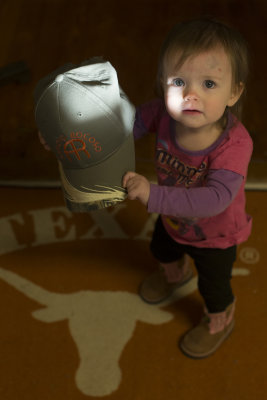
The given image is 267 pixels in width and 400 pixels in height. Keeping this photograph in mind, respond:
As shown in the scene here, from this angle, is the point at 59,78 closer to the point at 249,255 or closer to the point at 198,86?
the point at 198,86

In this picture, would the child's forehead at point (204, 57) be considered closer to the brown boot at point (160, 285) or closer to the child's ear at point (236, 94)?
the child's ear at point (236, 94)

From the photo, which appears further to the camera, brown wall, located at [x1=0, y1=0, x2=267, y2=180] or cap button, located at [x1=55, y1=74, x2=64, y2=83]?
brown wall, located at [x1=0, y1=0, x2=267, y2=180]

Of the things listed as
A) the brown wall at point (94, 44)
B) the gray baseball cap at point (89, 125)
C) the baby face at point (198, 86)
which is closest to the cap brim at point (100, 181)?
the gray baseball cap at point (89, 125)

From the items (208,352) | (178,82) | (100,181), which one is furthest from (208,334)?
(178,82)

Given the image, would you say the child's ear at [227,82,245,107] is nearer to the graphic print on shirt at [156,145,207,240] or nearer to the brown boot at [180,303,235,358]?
the graphic print on shirt at [156,145,207,240]

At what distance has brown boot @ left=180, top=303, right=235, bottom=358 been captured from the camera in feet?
3.64

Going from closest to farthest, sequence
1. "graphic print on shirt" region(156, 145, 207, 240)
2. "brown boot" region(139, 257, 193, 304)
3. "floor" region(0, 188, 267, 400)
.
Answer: "graphic print on shirt" region(156, 145, 207, 240)
"floor" region(0, 188, 267, 400)
"brown boot" region(139, 257, 193, 304)

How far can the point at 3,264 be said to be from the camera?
1.30 m

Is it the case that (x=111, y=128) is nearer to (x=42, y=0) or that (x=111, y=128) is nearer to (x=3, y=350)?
(x=3, y=350)

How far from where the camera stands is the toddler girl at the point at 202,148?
715mm

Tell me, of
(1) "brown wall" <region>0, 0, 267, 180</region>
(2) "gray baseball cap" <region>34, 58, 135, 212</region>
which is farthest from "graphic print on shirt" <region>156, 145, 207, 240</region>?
(1) "brown wall" <region>0, 0, 267, 180</region>

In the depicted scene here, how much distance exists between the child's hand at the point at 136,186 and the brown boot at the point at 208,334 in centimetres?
48

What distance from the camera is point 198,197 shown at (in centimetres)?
77

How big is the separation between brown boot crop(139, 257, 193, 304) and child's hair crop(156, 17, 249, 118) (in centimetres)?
63
